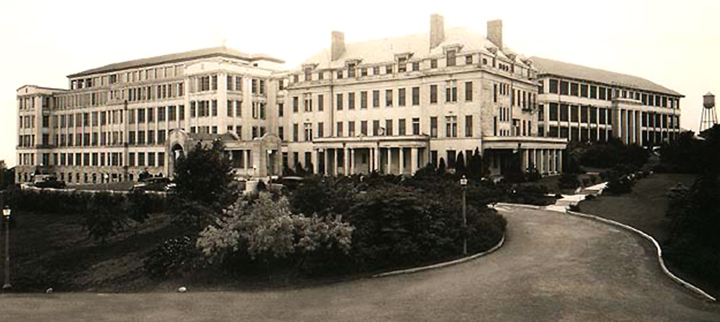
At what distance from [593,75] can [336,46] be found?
1875 inches

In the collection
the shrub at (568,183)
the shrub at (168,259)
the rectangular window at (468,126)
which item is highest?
the rectangular window at (468,126)

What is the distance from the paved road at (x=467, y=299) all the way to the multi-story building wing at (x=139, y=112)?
5128 centimetres

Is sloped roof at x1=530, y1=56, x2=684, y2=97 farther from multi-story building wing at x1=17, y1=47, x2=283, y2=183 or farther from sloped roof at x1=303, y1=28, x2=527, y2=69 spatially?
multi-story building wing at x1=17, y1=47, x2=283, y2=183

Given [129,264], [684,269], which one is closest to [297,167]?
[129,264]

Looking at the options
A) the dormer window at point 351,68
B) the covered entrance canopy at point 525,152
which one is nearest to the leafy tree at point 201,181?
the covered entrance canopy at point 525,152

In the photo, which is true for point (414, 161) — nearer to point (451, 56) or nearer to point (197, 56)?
point (451, 56)

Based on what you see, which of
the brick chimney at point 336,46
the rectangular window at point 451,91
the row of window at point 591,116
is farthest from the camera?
the row of window at point 591,116

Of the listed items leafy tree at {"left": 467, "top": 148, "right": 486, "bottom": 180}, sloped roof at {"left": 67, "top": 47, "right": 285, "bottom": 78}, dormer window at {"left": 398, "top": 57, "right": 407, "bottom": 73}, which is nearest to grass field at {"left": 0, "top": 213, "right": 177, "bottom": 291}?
leafy tree at {"left": 467, "top": 148, "right": 486, "bottom": 180}

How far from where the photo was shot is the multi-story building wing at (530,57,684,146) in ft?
301

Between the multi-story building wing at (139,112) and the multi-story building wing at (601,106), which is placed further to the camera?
the multi-story building wing at (601,106)

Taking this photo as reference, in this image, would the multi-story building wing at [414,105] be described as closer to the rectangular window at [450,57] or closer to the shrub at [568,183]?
the rectangular window at [450,57]

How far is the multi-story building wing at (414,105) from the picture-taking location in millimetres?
65438

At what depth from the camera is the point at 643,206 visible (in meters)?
42.3

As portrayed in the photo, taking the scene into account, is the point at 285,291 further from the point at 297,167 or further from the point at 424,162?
the point at 297,167
